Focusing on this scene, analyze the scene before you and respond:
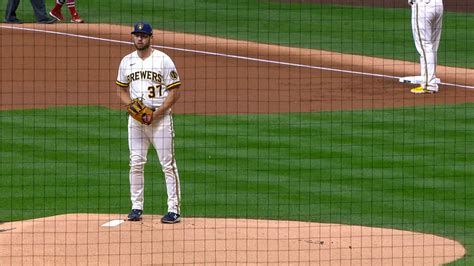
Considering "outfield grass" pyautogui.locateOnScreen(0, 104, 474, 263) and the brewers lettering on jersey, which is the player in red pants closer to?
"outfield grass" pyautogui.locateOnScreen(0, 104, 474, 263)

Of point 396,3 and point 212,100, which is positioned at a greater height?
point 396,3

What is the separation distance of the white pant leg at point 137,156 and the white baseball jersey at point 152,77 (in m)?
0.25

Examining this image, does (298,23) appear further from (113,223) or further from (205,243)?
(205,243)

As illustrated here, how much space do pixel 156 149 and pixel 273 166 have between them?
2782 mm

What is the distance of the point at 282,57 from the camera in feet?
66.3

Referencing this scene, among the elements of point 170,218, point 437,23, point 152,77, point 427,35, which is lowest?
point 170,218

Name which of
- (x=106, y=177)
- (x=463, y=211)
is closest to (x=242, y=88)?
(x=106, y=177)

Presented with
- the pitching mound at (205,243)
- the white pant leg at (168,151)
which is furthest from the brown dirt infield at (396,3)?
the white pant leg at (168,151)

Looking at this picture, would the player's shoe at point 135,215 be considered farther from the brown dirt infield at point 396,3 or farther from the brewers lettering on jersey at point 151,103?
the brown dirt infield at point 396,3

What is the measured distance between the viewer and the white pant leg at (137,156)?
10.8 m

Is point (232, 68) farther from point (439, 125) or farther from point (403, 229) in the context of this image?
point (403, 229)

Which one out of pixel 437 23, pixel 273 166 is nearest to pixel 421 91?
pixel 437 23

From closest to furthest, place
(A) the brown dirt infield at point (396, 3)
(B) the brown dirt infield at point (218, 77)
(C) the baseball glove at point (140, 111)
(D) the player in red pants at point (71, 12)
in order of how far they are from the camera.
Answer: (C) the baseball glove at point (140, 111)
(B) the brown dirt infield at point (218, 77)
(D) the player in red pants at point (71, 12)
(A) the brown dirt infield at point (396, 3)

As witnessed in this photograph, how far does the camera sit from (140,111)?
10523 mm
